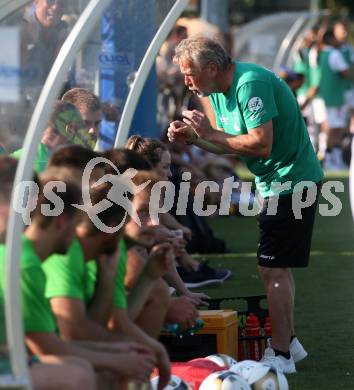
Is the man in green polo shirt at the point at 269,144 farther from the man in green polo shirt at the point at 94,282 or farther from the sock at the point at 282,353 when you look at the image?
the man in green polo shirt at the point at 94,282

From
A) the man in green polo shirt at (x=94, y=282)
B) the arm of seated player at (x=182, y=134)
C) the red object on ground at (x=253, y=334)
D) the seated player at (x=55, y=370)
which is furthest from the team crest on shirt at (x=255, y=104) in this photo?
the seated player at (x=55, y=370)

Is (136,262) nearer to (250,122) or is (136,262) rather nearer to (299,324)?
(250,122)

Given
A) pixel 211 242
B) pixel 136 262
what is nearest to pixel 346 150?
pixel 211 242

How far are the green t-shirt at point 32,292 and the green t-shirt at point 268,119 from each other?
254cm

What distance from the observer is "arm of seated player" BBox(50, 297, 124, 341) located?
16.4ft

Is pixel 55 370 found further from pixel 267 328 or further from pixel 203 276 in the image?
pixel 203 276

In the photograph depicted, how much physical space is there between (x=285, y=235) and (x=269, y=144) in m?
0.59

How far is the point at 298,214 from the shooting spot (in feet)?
23.7

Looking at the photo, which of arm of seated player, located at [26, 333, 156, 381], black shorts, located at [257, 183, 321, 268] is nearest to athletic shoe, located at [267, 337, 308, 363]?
black shorts, located at [257, 183, 321, 268]

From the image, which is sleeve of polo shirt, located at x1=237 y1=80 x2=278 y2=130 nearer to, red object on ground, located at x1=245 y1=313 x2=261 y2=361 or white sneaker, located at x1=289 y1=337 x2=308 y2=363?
red object on ground, located at x1=245 y1=313 x2=261 y2=361

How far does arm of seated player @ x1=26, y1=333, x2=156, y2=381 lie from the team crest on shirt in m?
2.31

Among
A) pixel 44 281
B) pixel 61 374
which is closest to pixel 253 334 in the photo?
pixel 44 281

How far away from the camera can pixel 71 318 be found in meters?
5.03

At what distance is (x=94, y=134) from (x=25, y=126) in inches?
66.0
